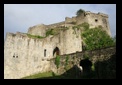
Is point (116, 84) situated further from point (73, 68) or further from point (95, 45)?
point (95, 45)

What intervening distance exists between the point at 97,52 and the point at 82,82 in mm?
14879

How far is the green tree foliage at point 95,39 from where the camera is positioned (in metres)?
33.3

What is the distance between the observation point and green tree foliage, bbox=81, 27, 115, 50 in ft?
109

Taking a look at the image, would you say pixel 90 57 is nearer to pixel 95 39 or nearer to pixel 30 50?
pixel 30 50

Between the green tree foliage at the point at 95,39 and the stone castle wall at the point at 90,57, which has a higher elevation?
the green tree foliage at the point at 95,39

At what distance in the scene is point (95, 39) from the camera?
34.4 metres

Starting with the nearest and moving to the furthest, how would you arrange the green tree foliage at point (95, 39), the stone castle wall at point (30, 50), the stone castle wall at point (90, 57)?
the stone castle wall at point (90, 57) < the stone castle wall at point (30, 50) < the green tree foliage at point (95, 39)

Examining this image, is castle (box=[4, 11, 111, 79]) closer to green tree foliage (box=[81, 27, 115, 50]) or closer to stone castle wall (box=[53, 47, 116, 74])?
green tree foliage (box=[81, 27, 115, 50])

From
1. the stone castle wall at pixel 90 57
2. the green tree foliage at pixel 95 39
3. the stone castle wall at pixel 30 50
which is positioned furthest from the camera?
the green tree foliage at pixel 95 39

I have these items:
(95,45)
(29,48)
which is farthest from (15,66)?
(95,45)

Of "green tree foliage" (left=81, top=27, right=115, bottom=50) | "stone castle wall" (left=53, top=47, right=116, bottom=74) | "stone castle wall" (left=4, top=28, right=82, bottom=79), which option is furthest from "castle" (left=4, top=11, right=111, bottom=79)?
"stone castle wall" (left=53, top=47, right=116, bottom=74)

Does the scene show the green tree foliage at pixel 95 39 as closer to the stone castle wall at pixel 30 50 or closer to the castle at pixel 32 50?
the castle at pixel 32 50

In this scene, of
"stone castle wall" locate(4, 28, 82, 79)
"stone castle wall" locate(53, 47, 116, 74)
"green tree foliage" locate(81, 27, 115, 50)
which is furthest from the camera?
"green tree foliage" locate(81, 27, 115, 50)

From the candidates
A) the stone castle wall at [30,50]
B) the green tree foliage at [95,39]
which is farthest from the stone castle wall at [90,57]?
the green tree foliage at [95,39]
